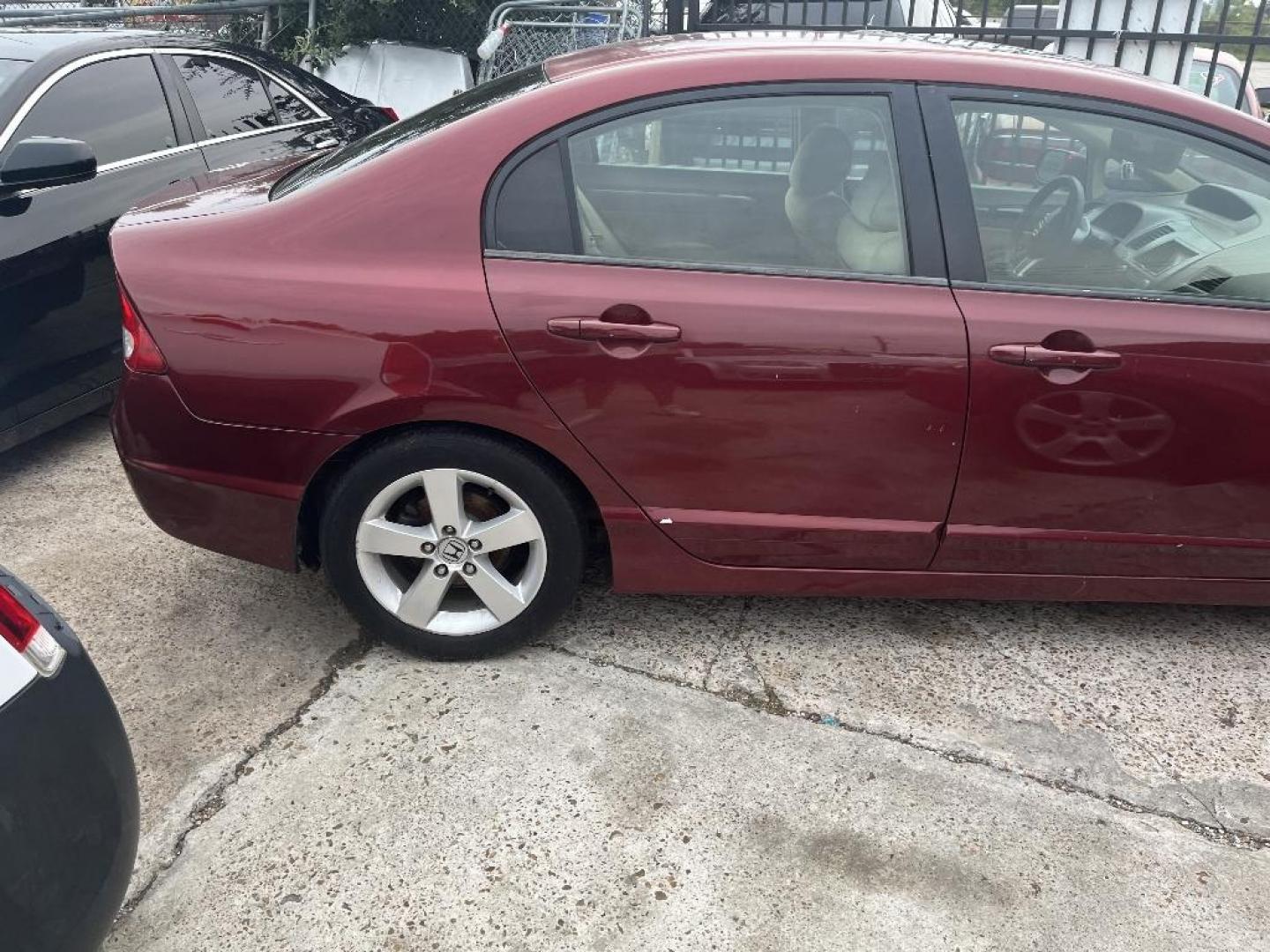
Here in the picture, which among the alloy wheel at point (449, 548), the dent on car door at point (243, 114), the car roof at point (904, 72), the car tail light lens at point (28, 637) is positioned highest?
the car roof at point (904, 72)

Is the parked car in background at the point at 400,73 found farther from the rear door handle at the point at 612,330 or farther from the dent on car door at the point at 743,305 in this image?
the rear door handle at the point at 612,330

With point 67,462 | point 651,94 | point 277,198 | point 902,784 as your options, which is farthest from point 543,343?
point 67,462

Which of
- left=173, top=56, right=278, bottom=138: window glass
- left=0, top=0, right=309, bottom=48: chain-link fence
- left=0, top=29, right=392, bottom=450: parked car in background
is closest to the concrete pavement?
left=0, top=29, right=392, bottom=450: parked car in background

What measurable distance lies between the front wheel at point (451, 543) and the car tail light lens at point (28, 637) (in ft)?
→ 3.25

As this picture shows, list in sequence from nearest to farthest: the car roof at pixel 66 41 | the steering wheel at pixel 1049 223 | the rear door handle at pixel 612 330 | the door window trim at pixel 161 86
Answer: the rear door handle at pixel 612 330 → the steering wheel at pixel 1049 223 → the door window trim at pixel 161 86 → the car roof at pixel 66 41

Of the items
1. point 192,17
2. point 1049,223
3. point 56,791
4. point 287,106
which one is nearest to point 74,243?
point 287,106

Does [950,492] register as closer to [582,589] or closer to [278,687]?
[582,589]

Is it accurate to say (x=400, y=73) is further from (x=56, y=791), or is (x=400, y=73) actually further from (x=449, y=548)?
(x=56, y=791)

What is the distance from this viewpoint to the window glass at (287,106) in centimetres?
524

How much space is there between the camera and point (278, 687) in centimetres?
274

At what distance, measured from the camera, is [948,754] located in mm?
2504

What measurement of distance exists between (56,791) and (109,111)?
144 inches

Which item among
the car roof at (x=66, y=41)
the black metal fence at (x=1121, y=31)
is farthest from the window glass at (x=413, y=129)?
the black metal fence at (x=1121, y=31)

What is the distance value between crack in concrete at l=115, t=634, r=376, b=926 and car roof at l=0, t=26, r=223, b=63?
2.96 metres
